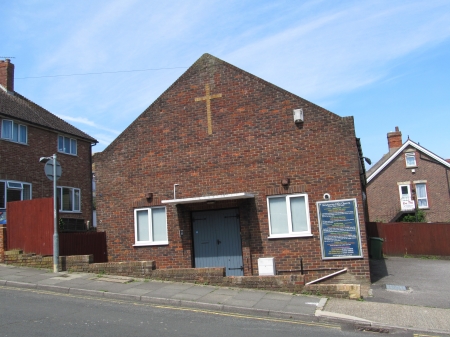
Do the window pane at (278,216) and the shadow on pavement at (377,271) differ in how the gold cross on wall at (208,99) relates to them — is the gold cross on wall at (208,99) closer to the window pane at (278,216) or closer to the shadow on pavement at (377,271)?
the window pane at (278,216)

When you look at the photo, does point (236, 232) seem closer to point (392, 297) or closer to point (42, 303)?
point (392, 297)

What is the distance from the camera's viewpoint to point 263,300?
9.67 metres

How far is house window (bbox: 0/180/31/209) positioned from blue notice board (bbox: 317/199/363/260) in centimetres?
1418

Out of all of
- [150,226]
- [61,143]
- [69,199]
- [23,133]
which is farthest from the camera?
[61,143]

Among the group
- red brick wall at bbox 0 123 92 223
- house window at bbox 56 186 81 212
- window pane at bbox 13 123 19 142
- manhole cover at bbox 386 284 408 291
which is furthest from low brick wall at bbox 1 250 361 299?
house window at bbox 56 186 81 212

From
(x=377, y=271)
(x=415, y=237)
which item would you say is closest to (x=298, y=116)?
(x=377, y=271)

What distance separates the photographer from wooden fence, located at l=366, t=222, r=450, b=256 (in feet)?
69.3

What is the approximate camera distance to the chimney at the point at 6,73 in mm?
23531

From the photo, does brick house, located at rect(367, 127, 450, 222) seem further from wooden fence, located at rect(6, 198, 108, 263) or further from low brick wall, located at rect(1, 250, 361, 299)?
wooden fence, located at rect(6, 198, 108, 263)

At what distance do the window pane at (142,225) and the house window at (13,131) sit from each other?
968 centimetres

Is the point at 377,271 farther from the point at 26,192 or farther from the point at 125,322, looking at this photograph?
the point at 26,192

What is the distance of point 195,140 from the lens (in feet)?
46.0

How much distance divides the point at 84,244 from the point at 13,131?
9371mm

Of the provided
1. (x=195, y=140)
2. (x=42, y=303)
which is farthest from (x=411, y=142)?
(x=42, y=303)
